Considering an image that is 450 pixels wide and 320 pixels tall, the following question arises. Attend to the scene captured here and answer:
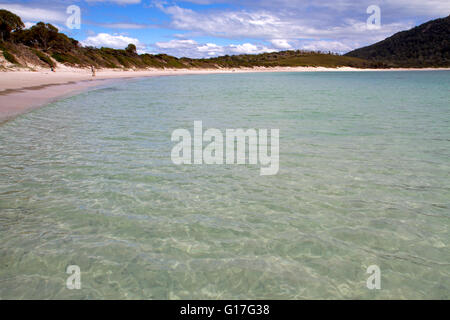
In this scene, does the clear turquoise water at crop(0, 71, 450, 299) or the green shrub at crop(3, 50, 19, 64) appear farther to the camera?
the green shrub at crop(3, 50, 19, 64)

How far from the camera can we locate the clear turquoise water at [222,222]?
141 inches

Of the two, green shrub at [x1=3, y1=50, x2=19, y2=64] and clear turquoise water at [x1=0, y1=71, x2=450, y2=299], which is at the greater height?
green shrub at [x1=3, y1=50, x2=19, y2=64]

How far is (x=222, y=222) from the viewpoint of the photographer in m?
4.87

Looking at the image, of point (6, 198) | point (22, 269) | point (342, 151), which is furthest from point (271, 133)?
point (22, 269)

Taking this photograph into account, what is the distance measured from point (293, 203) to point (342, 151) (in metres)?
4.09

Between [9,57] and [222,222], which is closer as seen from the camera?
[222,222]

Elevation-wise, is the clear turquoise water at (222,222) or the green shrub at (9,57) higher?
the green shrub at (9,57)

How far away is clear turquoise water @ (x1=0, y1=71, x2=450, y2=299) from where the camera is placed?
3.57 meters

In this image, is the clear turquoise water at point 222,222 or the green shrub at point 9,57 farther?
the green shrub at point 9,57

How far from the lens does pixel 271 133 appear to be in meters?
11.3

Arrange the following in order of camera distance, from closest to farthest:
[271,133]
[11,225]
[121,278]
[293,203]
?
[121,278], [11,225], [293,203], [271,133]

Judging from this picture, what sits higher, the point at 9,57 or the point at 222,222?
the point at 9,57
